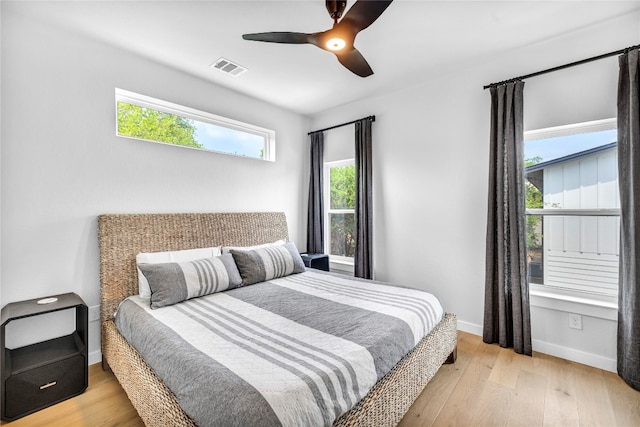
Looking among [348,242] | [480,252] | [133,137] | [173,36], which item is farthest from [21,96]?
[480,252]

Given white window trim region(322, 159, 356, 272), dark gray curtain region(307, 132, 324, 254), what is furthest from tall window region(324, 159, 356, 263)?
dark gray curtain region(307, 132, 324, 254)

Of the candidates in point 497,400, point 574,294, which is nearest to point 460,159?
point 574,294

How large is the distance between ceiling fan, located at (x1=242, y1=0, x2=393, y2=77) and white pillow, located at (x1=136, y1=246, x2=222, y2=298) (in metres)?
1.89

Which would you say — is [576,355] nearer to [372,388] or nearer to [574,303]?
[574,303]

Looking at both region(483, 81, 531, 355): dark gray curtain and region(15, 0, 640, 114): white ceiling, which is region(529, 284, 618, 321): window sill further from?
region(15, 0, 640, 114): white ceiling

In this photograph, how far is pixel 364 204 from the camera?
139 inches

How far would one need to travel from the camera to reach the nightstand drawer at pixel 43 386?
5.65 feet

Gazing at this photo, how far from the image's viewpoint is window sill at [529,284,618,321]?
7.29 feet

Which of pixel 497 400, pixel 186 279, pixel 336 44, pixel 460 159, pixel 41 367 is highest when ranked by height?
pixel 336 44

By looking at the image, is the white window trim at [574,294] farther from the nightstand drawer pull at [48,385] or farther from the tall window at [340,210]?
the nightstand drawer pull at [48,385]

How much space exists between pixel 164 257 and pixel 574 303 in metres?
3.51

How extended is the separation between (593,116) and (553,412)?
220 centimetres

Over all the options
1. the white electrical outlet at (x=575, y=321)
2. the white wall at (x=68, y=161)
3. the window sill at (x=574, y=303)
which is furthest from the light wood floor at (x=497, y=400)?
the white wall at (x=68, y=161)

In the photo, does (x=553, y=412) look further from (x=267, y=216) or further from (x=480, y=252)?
(x=267, y=216)
